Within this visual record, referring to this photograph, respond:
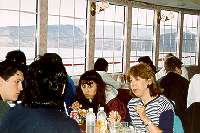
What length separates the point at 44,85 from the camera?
1.88 metres

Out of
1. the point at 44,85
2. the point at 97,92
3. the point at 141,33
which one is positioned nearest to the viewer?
the point at 44,85

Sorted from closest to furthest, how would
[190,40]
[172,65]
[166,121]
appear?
[166,121] < [172,65] < [190,40]

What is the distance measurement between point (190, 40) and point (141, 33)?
2935mm

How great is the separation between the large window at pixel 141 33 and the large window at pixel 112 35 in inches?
19.0

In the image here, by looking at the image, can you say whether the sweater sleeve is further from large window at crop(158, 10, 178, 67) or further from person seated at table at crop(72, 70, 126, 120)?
large window at crop(158, 10, 178, 67)

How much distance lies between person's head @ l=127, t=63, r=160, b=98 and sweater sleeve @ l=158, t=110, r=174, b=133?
0.21 metres

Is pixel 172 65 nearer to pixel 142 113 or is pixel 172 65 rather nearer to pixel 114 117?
pixel 114 117

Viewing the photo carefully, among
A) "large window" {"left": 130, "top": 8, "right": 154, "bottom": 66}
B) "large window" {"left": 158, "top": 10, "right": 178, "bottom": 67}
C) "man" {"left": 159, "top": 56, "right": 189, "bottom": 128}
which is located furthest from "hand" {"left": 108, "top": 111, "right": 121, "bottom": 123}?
"large window" {"left": 158, "top": 10, "right": 178, "bottom": 67}

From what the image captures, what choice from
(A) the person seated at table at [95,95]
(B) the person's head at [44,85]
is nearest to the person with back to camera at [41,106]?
(B) the person's head at [44,85]

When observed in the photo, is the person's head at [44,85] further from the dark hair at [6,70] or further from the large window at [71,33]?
the large window at [71,33]

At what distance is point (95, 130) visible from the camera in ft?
10.9

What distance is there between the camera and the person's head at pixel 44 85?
1.88 meters

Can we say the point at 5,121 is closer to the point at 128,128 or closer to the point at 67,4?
the point at 128,128

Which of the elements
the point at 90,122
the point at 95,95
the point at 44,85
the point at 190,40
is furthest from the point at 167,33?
the point at 44,85
